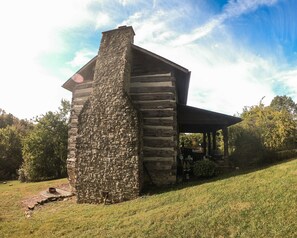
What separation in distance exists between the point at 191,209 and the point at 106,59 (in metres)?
8.93

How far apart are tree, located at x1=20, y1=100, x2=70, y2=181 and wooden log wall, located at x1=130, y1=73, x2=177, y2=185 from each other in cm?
1414

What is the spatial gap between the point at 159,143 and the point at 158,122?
44.7 inches

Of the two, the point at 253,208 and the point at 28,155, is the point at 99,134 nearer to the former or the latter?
the point at 253,208

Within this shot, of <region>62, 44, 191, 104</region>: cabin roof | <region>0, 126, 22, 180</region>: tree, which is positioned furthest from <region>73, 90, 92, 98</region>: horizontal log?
<region>0, 126, 22, 180</region>: tree

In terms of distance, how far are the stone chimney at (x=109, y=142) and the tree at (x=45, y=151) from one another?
1314cm

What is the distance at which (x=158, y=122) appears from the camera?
39.9 ft

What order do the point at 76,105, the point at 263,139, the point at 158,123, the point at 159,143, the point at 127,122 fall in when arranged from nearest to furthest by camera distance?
the point at 127,122 → the point at 159,143 → the point at 158,123 → the point at 76,105 → the point at 263,139

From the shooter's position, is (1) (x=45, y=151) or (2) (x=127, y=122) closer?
(2) (x=127, y=122)

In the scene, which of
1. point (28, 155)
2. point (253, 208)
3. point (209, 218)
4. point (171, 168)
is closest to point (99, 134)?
point (171, 168)

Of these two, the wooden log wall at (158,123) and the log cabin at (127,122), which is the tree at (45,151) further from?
the wooden log wall at (158,123)

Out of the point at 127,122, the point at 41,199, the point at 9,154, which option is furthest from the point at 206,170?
the point at 9,154

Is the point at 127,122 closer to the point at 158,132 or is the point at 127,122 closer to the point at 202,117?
the point at 158,132

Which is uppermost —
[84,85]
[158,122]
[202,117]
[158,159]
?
[84,85]

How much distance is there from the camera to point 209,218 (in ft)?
20.7
